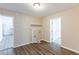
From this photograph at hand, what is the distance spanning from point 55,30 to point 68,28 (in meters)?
0.52

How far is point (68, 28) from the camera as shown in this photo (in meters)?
3.27

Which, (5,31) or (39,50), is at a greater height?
(5,31)

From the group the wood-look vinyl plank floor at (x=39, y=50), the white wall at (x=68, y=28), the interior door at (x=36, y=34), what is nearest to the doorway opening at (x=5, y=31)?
the wood-look vinyl plank floor at (x=39, y=50)

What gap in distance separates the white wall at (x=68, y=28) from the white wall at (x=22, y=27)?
0.37 meters

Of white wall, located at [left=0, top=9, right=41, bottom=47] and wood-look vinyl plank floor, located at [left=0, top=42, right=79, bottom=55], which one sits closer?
wood-look vinyl plank floor, located at [left=0, top=42, right=79, bottom=55]

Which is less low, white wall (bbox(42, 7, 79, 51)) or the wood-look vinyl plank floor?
A: white wall (bbox(42, 7, 79, 51))

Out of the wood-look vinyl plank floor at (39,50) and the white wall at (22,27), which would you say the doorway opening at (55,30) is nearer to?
the wood-look vinyl plank floor at (39,50)

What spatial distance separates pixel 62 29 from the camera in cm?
308

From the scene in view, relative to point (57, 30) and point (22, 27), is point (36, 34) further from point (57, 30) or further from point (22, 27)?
point (57, 30)

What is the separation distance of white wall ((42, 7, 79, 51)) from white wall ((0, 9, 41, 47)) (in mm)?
370

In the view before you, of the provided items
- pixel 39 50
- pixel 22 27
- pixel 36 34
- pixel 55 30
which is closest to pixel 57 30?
pixel 55 30

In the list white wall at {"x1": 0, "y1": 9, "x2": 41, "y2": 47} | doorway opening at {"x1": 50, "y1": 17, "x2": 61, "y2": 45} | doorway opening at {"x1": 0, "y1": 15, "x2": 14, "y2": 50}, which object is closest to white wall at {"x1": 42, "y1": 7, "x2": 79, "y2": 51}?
doorway opening at {"x1": 50, "y1": 17, "x2": 61, "y2": 45}

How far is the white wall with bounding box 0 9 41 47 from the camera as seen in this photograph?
2.95 m

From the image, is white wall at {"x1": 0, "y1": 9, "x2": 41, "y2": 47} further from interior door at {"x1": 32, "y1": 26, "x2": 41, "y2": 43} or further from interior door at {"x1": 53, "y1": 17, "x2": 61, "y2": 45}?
interior door at {"x1": 53, "y1": 17, "x2": 61, "y2": 45}
